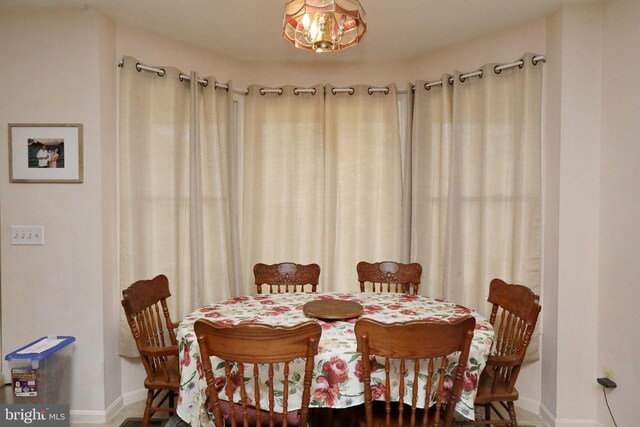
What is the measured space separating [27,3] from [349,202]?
2.47 meters

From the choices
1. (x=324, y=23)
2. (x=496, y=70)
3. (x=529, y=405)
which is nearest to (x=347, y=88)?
(x=496, y=70)

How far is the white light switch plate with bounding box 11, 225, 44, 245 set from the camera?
2350 mm

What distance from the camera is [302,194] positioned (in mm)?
3105

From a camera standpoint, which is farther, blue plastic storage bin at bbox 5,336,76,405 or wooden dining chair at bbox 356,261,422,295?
wooden dining chair at bbox 356,261,422,295

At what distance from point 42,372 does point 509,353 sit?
2.57 metres

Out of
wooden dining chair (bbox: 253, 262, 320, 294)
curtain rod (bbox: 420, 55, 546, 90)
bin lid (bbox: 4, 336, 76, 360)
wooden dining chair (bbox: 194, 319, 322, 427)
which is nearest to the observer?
wooden dining chair (bbox: 194, 319, 322, 427)

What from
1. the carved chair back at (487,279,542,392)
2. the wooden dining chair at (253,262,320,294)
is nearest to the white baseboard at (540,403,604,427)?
the carved chair back at (487,279,542,392)

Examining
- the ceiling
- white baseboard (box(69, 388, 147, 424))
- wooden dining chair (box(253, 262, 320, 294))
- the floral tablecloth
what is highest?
the ceiling

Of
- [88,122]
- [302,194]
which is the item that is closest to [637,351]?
[302,194]

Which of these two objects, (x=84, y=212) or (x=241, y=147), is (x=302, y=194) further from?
(x=84, y=212)

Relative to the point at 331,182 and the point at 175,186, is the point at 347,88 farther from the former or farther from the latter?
the point at 175,186

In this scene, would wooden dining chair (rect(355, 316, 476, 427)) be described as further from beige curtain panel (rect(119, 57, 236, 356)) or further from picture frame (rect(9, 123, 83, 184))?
picture frame (rect(9, 123, 83, 184))

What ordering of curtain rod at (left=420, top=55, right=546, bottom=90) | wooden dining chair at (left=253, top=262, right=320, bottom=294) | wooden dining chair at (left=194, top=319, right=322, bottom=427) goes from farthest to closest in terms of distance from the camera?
wooden dining chair at (left=253, top=262, right=320, bottom=294), curtain rod at (left=420, top=55, right=546, bottom=90), wooden dining chair at (left=194, top=319, right=322, bottom=427)

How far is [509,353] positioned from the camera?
196 centimetres
